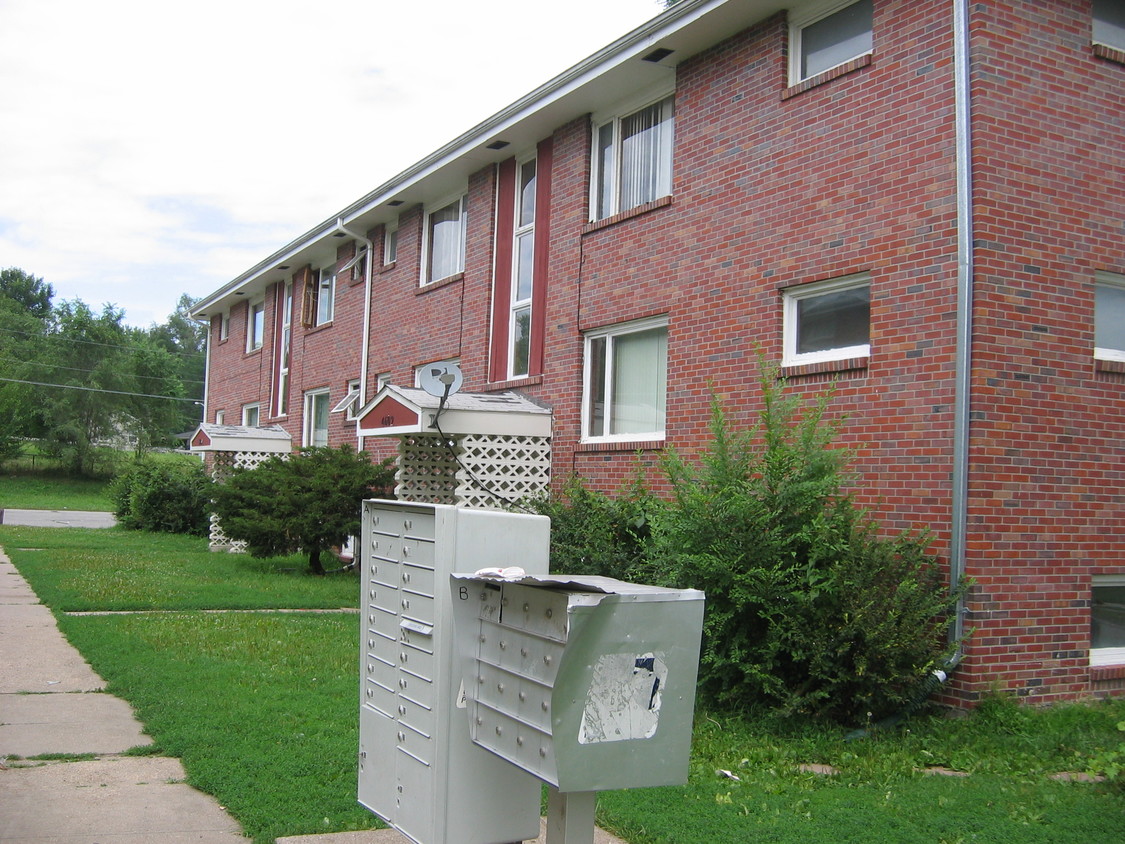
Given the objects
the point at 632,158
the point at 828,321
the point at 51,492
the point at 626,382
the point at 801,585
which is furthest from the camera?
the point at 51,492

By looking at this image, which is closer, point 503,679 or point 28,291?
point 503,679

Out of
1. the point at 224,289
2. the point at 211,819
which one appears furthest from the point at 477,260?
the point at 224,289

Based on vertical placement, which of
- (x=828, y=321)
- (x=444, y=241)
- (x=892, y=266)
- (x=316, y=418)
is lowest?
(x=316, y=418)

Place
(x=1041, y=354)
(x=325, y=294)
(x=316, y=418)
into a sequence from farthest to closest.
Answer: (x=325, y=294), (x=316, y=418), (x=1041, y=354)

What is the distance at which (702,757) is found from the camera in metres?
6.23

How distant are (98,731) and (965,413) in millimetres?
6078

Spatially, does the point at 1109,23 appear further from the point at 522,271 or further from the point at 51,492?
the point at 51,492

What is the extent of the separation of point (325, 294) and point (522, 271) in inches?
332

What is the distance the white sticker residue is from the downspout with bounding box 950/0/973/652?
184 inches

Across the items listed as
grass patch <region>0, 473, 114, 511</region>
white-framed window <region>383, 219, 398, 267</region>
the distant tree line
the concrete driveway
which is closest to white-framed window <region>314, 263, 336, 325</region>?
white-framed window <region>383, 219, 398, 267</region>

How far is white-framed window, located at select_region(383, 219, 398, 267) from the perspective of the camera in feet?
59.5

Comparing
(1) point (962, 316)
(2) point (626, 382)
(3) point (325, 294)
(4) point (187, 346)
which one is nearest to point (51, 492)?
(3) point (325, 294)

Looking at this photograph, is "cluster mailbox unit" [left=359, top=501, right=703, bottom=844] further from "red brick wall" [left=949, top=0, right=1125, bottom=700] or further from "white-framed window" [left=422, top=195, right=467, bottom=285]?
"white-framed window" [left=422, top=195, right=467, bottom=285]

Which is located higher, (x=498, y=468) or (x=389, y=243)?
(x=389, y=243)
